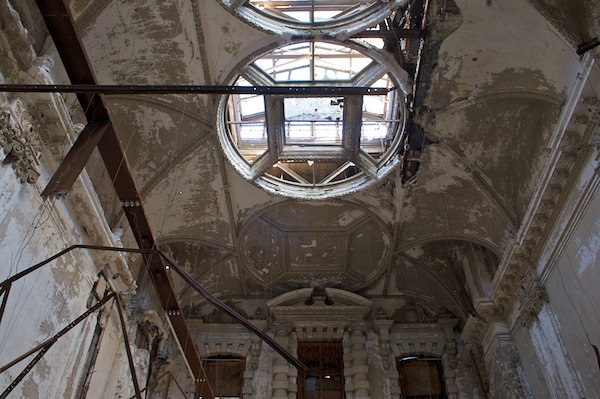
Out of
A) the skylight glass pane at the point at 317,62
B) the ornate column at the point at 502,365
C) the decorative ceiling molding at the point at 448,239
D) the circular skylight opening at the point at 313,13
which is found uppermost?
the skylight glass pane at the point at 317,62

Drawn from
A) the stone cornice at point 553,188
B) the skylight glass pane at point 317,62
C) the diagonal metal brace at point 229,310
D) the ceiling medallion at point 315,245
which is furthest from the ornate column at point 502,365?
the skylight glass pane at point 317,62

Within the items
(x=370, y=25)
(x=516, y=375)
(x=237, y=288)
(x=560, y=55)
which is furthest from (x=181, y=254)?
(x=560, y=55)

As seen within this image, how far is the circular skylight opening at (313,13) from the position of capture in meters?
8.10

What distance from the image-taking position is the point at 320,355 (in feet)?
37.8

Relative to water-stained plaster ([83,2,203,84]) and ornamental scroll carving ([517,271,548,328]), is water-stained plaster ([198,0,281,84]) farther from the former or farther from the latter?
ornamental scroll carving ([517,271,548,328])

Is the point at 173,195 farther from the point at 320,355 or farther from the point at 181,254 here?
the point at 320,355

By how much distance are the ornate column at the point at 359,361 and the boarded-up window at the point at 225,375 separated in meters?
2.43

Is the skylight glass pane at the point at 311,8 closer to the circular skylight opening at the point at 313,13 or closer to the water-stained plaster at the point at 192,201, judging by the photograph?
the circular skylight opening at the point at 313,13

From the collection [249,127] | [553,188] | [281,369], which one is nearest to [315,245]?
[281,369]

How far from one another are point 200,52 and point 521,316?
271 inches

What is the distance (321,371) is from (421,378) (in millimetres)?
2148

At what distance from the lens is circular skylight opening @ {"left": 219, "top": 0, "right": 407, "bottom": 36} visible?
8102 mm

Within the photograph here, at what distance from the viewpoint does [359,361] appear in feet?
35.6

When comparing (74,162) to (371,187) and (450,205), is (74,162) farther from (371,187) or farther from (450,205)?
(450,205)
